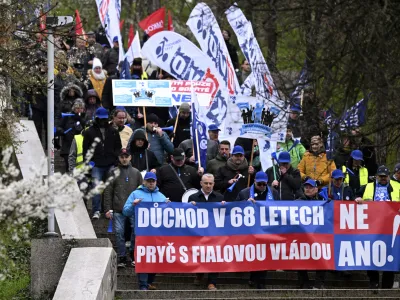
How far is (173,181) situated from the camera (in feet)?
64.5

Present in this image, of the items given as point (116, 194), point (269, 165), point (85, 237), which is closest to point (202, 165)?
point (269, 165)

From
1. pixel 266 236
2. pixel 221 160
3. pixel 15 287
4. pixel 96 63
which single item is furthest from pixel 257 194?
pixel 96 63

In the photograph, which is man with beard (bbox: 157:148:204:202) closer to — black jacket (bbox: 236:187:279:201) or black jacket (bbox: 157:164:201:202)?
black jacket (bbox: 157:164:201:202)

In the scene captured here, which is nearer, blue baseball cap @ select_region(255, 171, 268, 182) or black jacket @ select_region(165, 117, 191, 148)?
blue baseball cap @ select_region(255, 171, 268, 182)

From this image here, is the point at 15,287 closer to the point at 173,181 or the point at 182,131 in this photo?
the point at 173,181

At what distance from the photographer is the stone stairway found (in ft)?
57.1

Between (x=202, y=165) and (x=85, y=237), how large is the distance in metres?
4.34

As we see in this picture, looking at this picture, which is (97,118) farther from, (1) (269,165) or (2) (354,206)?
(2) (354,206)

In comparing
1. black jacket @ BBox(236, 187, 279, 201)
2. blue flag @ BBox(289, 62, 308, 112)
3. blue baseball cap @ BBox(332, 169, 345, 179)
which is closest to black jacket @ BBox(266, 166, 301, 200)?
black jacket @ BBox(236, 187, 279, 201)

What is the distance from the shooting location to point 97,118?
20891mm

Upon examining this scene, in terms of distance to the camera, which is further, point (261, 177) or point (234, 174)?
point (234, 174)

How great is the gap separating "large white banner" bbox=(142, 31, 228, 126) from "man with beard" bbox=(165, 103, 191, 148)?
1.38 metres

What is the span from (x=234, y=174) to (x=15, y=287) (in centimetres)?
466

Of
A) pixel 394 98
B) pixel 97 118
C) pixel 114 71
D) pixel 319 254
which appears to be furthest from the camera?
pixel 114 71
